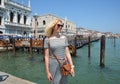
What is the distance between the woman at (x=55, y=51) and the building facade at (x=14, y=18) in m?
31.9

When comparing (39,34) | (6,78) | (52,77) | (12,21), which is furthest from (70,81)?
(39,34)

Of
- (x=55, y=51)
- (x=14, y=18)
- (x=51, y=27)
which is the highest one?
(x=14, y=18)

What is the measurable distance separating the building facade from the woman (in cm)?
3193

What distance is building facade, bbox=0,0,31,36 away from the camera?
115 ft

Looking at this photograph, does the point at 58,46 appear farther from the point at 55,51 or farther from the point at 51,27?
the point at 51,27

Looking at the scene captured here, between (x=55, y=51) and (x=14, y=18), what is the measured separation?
1409 inches

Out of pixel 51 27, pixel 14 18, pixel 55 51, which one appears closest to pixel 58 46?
pixel 55 51

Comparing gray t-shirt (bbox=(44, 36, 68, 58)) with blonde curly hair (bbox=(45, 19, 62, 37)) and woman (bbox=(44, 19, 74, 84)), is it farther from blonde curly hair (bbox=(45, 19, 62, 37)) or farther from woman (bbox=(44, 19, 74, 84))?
blonde curly hair (bbox=(45, 19, 62, 37))

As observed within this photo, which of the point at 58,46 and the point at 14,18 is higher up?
the point at 14,18

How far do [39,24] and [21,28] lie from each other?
19607 millimetres

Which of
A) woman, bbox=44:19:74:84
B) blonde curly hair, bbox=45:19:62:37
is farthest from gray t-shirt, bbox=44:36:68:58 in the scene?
blonde curly hair, bbox=45:19:62:37

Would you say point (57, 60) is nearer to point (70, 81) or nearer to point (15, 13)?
point (70, 81)

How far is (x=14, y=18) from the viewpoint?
3847 cm

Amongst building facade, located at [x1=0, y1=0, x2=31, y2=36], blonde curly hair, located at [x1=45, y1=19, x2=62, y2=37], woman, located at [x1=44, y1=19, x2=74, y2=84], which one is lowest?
woman, located at [x1=44, y1=19, x2=74, y2=84]
